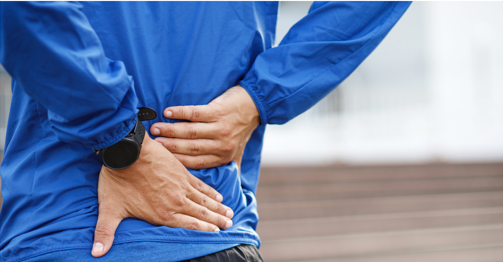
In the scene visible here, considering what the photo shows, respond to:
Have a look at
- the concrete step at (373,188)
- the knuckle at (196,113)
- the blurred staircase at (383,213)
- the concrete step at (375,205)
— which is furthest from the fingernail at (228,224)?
the concrete step at (373,188)

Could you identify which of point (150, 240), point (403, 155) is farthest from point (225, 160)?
point (403, 155)

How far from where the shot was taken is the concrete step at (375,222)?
10.9ft

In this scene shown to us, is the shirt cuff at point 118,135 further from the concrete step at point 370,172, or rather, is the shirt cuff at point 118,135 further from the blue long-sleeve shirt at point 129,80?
the concrete step at point 370,172

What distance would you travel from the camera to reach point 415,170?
5.02m

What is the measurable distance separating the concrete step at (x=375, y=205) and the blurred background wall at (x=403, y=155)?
0.01 m

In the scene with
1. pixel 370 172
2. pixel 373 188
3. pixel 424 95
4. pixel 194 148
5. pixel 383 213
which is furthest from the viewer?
pixel 424 95

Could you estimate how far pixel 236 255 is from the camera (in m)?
0.80


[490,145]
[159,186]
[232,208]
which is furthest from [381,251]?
[490,145]

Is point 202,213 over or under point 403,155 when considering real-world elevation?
over

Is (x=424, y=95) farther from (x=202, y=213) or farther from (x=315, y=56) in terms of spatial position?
(x=202, y=213)

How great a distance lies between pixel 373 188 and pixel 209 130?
4.00 m

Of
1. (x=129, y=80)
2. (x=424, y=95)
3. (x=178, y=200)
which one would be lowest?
(x=424, y=95)

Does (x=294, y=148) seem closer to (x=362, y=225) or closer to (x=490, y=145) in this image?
(x=362, y=225)

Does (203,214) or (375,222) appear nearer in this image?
(203,214)
